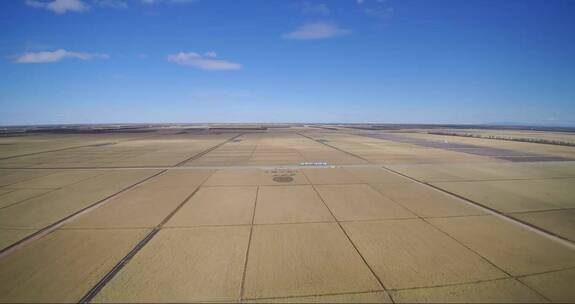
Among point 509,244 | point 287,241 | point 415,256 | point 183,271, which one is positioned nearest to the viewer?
point 183,271

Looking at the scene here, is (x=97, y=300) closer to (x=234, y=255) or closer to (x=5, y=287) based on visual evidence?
(x=5, y=287)

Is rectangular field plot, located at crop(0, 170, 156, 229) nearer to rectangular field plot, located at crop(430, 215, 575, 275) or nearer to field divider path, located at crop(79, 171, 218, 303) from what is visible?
field divider path, located at crop(79, 171, 218, 303)

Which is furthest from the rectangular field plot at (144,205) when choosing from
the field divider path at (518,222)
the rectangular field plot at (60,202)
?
the field divider path at (518,222)

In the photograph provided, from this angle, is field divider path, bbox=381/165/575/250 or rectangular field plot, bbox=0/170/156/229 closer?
field divider path, bbox=381/165/575/250

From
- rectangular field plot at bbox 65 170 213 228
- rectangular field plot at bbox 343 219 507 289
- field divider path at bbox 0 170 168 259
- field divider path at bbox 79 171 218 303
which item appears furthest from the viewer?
rectangular field plot at bbox 65 170 213 228

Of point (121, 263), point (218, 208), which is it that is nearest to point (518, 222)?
point (218, 208)

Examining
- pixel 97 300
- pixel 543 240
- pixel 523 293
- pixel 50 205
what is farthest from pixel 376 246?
pixel 50 205

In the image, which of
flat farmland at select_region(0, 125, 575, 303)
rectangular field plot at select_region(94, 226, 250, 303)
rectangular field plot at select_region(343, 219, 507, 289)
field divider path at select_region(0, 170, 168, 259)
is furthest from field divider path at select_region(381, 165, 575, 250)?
field divider path at select_region(0, 170, 168, 259)

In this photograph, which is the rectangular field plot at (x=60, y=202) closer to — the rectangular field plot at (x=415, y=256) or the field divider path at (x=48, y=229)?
the field divider path at (x=48, y=229)

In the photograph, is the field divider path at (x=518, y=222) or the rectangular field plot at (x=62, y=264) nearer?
the rectangular field plot at (x=62, y=264)

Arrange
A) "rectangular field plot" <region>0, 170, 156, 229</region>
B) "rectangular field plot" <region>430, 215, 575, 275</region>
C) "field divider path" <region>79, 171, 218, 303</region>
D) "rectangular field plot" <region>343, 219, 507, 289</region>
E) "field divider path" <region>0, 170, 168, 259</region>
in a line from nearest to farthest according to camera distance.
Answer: "field divider path" <region>79, 171, 218, 303</region> < "rectangular field plot" <region>343, 219, 507, 289</region> < "rectangular field plot" <region>430, 215, 575, 275</region> < "field divider path" <region>0, 170, 168, 259</region> < "rectangular field plot" <region>0, 170, 156, 229</region>

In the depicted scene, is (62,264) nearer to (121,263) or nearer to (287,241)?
(121,263)

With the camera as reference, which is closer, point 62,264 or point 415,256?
point 62,264
